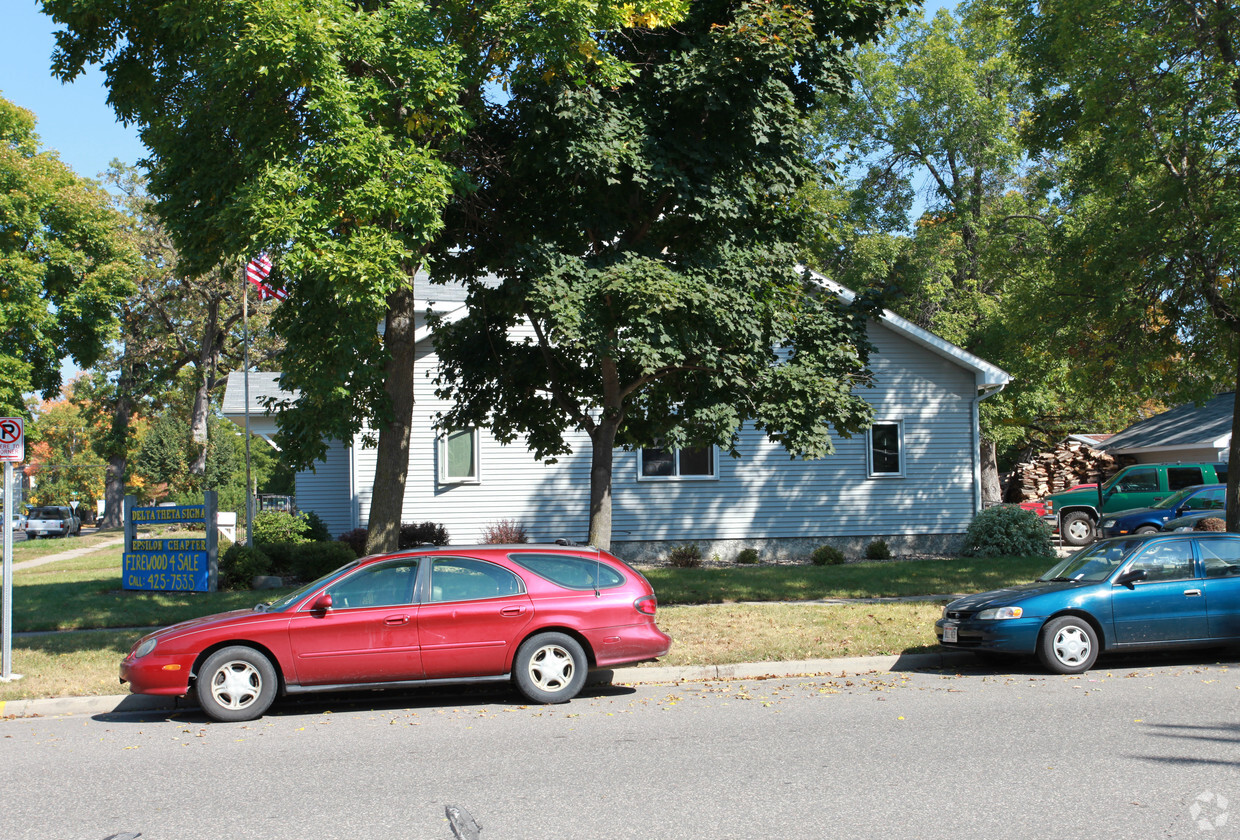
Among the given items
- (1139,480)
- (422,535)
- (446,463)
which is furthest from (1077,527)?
(422,535)

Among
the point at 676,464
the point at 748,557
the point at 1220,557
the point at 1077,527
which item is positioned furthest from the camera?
the point at 1077,527

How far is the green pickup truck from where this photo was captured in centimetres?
2469

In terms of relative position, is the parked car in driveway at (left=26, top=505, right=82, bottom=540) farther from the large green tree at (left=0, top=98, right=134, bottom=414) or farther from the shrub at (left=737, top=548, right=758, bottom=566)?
the shrub at (left=737, top=548, right=758, bottom=566)

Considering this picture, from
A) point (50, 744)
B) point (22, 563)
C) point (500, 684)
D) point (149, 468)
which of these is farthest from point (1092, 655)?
point (149, 468)

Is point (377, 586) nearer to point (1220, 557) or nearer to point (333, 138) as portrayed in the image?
point (333, 138)

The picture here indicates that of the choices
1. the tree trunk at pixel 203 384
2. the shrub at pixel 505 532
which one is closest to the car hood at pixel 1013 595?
the shrub at pixel 505 532

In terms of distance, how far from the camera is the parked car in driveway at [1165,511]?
21453 mm

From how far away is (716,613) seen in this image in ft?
43.2

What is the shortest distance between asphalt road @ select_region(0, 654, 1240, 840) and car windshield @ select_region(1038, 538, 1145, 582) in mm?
1210

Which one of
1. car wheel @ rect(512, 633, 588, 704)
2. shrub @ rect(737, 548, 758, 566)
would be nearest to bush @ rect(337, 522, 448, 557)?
shrub @ rect(737, 548, 758, 566)

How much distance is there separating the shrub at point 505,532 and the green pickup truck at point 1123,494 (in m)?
13.8

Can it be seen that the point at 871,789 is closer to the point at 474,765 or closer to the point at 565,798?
the point at 565,798

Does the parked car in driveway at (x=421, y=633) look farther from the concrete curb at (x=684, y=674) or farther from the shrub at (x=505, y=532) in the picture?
the shrub at (x=505, y=532)

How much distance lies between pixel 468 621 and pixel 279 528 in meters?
13.2
